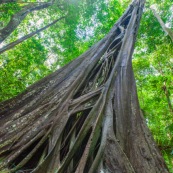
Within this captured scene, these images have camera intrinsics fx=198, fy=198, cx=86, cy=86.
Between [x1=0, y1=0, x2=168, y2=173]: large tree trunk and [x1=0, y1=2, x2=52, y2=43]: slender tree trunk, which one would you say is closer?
[x1=0, y1=0, x2=168, y2=173]: large tree trunk

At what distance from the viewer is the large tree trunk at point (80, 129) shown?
1.43 metres

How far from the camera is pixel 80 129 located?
1758mm

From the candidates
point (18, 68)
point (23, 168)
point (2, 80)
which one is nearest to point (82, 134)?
point (23, 168)

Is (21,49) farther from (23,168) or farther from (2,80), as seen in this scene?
(23,168)

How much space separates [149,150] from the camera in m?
1.91

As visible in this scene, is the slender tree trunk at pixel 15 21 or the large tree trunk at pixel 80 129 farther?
the slender tree trunk at pixel 15 21

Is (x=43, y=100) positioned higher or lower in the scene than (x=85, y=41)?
lower

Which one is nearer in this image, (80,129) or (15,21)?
(80,129)

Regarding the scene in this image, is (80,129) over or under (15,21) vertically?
under

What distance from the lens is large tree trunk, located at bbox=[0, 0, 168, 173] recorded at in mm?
1431

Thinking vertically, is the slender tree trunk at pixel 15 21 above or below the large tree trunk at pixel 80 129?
above

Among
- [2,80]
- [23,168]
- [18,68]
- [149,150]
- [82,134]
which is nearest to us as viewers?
[23,168]

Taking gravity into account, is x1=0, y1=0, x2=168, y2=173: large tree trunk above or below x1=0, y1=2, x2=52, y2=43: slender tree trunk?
below

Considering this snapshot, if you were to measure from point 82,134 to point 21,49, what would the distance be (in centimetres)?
616
